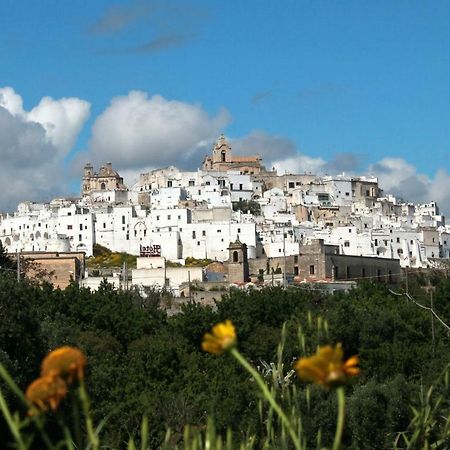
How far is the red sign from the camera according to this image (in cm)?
8819

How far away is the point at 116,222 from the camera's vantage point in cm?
9738

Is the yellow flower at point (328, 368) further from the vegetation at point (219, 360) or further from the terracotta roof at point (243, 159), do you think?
the terracotta roof at point (243, 159)

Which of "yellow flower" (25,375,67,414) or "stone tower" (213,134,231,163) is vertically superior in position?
"stone tower" (213,134,231,163)

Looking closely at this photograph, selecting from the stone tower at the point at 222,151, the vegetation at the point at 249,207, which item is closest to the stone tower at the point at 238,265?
the vegetation at the point at 249,207

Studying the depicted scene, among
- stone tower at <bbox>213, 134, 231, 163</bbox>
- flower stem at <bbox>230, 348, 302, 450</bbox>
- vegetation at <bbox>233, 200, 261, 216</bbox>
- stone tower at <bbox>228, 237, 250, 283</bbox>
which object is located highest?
stone tower at <bbox>213, 134, 231, 163</bbox>

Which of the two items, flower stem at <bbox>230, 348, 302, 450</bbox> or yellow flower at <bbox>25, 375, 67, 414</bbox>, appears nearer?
yellow flower at <bbox>25, 375, 67, 414</bbox>

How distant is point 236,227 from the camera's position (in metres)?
91.6

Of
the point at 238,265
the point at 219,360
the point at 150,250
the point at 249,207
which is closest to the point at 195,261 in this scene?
the point at 150,250

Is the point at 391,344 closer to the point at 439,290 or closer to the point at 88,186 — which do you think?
the point at 439,290

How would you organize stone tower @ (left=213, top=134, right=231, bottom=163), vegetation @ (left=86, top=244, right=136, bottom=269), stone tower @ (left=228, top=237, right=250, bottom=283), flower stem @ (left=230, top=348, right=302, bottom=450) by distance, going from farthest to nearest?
stone tower @ (left=213, top=134, right=231, bottom=163), vegetation @ (left=86, top=244, right=136, bottom=269), stone tower @ (left=228, top=237, right=250, bottom=283), flower stem @ (left=230, top=348, right=302, bottom=450)

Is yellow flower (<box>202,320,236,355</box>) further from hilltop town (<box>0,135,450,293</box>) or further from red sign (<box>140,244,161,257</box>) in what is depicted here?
red sign (<box>140,244,161,257</box>)

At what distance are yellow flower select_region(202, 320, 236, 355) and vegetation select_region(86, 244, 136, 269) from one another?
8243 centimetres

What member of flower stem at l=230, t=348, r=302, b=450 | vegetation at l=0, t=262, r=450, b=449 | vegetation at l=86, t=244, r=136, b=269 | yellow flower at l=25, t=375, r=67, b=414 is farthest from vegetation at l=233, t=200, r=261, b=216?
yellow flower at l=25, t=375, r=67, b=414

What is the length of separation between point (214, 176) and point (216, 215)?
1787 cm
